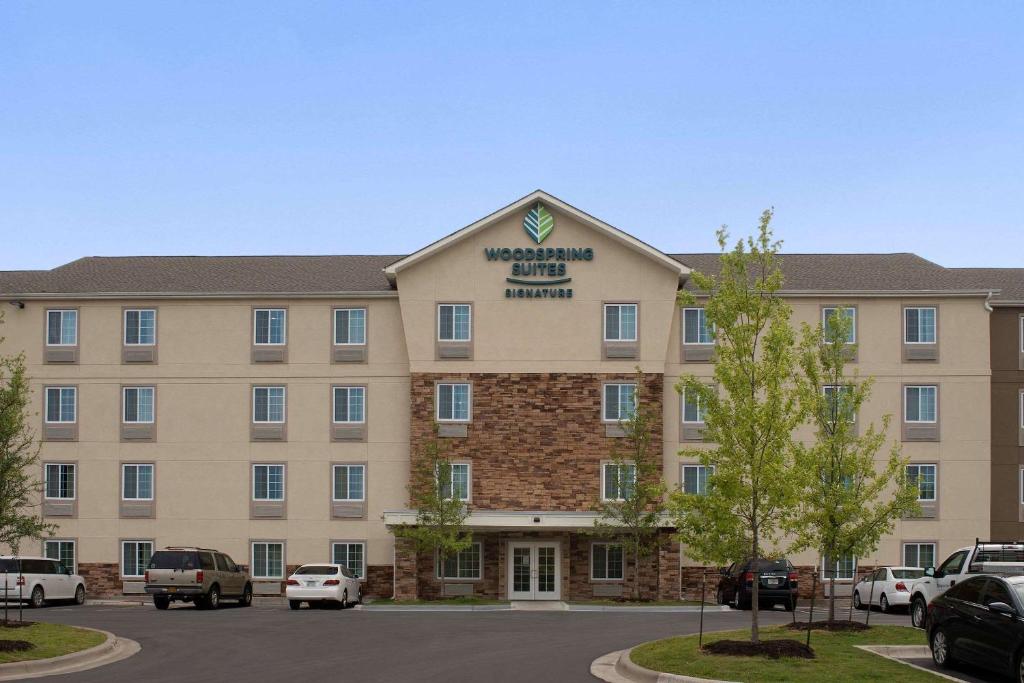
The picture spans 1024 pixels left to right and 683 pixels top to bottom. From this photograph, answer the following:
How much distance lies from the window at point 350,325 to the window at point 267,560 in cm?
798

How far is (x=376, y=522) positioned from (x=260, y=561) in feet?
14.9

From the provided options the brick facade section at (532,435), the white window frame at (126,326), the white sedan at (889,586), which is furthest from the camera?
the white window frame at (126,326)

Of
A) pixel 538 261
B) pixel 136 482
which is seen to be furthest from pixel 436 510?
pixel 136 482

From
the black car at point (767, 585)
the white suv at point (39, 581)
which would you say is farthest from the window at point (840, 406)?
the white suv at point (39, 581)

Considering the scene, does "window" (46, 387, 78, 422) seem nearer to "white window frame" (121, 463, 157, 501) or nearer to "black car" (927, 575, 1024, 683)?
"white window frame" (121, 463, 157, 501)

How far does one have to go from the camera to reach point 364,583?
4447 centimetres

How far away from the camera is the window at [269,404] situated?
149 feet

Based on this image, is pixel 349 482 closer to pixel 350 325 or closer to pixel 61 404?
pixel 350 325

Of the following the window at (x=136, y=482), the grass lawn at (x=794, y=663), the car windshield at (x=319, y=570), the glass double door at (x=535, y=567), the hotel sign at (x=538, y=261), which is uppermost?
the hotel sign at (x=538, y=261)

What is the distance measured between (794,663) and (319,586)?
20.5m

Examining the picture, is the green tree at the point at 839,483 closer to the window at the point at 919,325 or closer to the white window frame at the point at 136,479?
the window at the point at 919,325

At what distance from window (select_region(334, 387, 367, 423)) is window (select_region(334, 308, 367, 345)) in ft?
6.00

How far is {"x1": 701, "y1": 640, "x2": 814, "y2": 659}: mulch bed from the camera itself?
20656 millimetres

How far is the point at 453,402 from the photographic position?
44.1 meters
